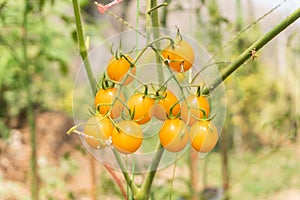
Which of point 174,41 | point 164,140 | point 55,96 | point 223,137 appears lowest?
point 164,140

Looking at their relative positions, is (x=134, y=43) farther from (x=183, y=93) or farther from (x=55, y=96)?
(x=55, y=96)

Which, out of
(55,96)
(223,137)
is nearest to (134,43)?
(223,137)

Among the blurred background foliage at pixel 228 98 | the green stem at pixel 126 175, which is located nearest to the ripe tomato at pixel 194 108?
the green stem at pixel 126 175

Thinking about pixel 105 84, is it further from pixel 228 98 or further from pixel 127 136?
pixel 228 98

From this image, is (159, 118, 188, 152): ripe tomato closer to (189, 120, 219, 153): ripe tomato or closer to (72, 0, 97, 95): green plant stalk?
(189, 120, 219, 153): ripe tomato

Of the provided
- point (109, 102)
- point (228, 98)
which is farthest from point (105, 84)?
point (228, 98)

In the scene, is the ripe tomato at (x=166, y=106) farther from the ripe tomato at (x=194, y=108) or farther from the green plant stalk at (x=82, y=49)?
the green plant stalk at (x=82, y=49)

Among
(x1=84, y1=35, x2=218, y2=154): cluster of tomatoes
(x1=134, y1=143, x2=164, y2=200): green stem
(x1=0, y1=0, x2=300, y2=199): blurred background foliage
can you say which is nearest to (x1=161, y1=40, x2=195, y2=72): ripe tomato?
(x1=84, y1=35, x2=218, y2=154): cluster of tomatoes
